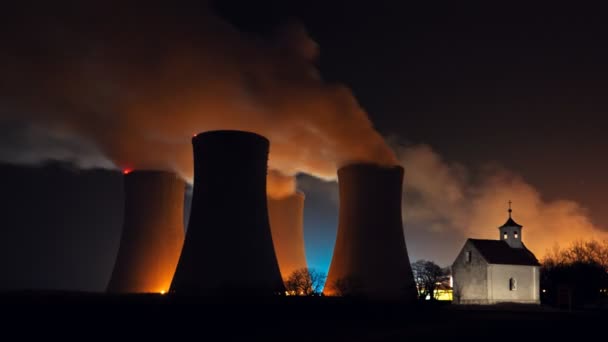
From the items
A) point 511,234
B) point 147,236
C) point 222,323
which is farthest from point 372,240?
point 511,234

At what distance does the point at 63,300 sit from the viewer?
1573cm

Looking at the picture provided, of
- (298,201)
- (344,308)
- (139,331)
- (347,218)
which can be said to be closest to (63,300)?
(139,331)

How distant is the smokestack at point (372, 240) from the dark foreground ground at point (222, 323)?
2161 millimetres

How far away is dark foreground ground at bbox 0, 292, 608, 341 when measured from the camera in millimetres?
14172

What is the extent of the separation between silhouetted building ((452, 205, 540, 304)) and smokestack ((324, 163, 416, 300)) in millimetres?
9089

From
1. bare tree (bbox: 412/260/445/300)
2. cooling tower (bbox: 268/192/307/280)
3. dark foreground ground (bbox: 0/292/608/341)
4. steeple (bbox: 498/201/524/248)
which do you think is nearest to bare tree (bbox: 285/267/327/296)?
cooling tower (bbox: 268/192/307/280)

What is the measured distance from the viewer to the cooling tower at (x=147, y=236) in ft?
75.4

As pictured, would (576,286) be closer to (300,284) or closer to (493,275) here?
(493,275)

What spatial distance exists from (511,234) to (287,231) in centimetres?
1474

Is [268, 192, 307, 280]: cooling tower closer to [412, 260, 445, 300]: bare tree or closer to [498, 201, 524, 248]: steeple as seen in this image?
[498, 201, 524, 248]: steeple

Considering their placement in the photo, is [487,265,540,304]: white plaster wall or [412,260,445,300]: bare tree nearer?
[487,265,540,304]: white plaster wall

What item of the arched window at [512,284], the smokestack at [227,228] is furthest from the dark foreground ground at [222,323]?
the arched window at [512,284]

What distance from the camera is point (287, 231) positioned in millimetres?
27219

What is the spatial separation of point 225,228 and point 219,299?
6.86 ft
